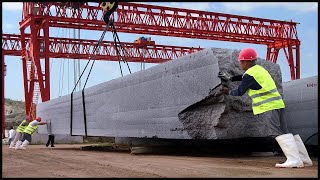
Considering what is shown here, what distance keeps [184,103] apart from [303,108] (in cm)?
196

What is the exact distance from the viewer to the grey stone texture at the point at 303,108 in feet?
20.5

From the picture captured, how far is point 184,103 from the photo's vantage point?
5.91 meters

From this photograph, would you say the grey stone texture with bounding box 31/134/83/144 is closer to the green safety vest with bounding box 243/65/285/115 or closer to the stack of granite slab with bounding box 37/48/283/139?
the stack of granite slab with bounding box 37/48/283/139

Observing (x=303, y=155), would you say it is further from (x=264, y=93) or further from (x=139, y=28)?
(x=139, y=28)

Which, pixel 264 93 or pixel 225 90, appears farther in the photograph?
pixel 225 90

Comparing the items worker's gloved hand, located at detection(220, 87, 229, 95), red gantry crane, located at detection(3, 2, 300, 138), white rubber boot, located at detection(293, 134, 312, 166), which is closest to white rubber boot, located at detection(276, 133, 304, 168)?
white rubber boot, located at detection(293, 134, 312, 166)

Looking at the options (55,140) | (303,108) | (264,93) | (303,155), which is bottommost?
(55,140)

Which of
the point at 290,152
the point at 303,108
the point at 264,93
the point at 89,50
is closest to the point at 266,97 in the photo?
the point at 264,93

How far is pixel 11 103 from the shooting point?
190ft

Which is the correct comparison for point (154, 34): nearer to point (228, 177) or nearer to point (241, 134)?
point (241, 134)

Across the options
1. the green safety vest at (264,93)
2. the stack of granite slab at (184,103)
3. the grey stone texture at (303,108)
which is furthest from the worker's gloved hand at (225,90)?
the grey stone texture at (303,108)

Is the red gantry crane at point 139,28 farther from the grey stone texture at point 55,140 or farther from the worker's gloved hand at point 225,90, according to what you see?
the worker's gloved hand at point 225,90

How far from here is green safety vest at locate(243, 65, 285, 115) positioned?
4.59 m

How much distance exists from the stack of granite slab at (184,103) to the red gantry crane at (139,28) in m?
10.9
